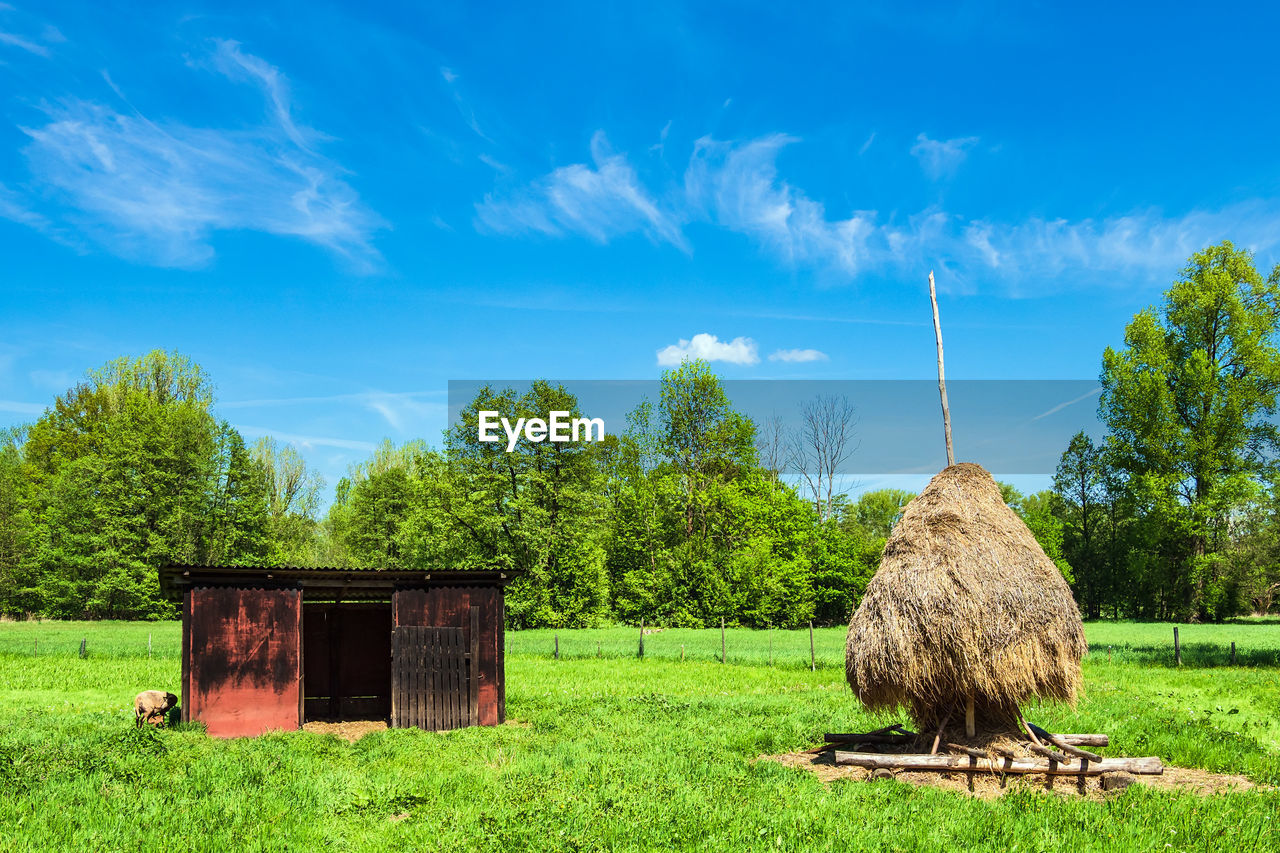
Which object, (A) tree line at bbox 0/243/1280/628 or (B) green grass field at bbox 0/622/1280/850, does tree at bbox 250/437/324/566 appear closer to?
(A) tree line at bbox 0/243/1280/628

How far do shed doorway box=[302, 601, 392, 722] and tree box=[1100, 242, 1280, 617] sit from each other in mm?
34502

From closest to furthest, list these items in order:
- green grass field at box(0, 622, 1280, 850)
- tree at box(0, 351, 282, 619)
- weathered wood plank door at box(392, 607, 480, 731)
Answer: green grass field at box(0, 622, 1280, 850) → weathered wood plank door at box(392, 607, 480, 731) → tree at box(0, 351, 282, 619)

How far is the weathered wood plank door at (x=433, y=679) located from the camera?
16.4 meters

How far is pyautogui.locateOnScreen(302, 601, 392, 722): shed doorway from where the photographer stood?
1947 centimetres

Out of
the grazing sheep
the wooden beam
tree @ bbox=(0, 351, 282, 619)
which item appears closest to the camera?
the wooden beam

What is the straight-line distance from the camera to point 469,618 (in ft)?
55.6

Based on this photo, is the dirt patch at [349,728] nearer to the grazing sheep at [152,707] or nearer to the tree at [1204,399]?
the grazing sheep at [152,707]

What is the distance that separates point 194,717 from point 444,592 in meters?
5.13

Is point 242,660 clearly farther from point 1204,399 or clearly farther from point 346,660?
point 1204,399

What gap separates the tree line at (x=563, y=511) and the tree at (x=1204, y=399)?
16cm

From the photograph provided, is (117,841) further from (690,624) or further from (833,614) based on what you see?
(833,614)

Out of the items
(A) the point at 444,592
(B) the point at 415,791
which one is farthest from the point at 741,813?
(A) the point at 444,592

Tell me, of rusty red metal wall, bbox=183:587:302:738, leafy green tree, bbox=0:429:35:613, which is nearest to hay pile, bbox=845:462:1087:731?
rusty red metal wall, bbox=183:587:302:738

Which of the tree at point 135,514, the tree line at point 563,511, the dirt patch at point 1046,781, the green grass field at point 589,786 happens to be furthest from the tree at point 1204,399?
the tree at point 135,514
